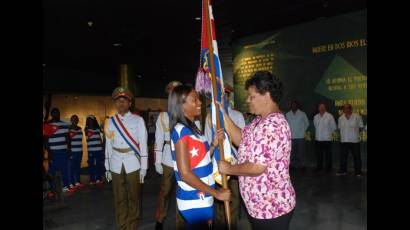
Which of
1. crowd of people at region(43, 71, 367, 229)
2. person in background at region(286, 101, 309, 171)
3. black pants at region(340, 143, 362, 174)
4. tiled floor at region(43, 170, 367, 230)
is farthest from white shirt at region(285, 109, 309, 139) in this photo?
crowd of people at region(43, 71, 367, 229)

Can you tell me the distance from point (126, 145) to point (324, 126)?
5.92 m

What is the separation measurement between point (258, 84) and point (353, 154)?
6.59m

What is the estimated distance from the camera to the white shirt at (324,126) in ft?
27.2

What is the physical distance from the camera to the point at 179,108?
7.80 ft

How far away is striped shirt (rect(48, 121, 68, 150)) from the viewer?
6805 mm

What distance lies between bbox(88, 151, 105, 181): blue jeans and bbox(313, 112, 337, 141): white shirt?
218 inches

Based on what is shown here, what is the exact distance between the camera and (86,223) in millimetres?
4863

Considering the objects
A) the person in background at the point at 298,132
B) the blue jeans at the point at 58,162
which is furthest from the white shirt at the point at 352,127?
the blue jeans at the point at 58,162

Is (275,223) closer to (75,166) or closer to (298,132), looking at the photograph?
(75,166)

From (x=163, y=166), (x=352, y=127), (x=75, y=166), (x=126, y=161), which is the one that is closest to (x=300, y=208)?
(x=163, y=166)

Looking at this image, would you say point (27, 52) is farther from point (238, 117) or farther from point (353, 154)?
point (353, 154)

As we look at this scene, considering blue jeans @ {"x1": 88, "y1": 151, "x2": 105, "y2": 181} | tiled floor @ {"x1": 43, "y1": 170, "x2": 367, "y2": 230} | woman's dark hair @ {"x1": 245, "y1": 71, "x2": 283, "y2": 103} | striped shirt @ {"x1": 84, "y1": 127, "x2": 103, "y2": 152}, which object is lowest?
tiled floor @ {"x1": 43, "y1": 170, "x2": 367, "y2": 230}

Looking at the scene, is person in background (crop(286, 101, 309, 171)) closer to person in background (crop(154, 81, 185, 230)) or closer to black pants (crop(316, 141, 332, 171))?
black pants (crop(316, 141, 332, 171))
